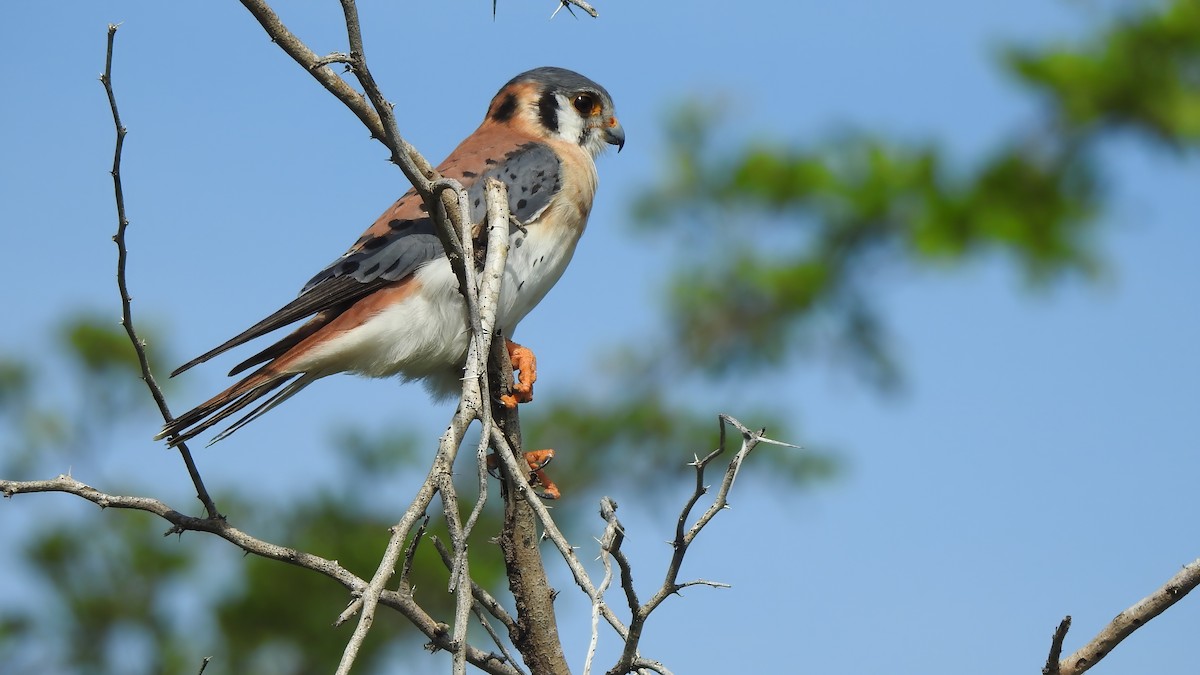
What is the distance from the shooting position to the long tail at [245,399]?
102 inches

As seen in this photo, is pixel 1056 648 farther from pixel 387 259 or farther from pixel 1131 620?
pixel 387 259

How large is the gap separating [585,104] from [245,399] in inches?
65.5

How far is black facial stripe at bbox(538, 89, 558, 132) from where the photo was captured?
3893 mm

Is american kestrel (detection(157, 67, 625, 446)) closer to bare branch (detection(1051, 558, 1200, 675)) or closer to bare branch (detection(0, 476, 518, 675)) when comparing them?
bare branch (detection(0, 476, 518, 675))

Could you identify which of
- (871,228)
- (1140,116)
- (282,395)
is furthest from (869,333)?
(282,395)

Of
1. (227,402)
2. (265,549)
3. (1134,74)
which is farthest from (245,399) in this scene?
(1134,74)

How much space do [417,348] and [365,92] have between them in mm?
1405

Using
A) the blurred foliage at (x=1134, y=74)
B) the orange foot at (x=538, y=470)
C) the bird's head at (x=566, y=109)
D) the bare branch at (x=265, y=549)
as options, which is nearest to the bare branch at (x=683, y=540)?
the bare branch at (x=265, y=549)

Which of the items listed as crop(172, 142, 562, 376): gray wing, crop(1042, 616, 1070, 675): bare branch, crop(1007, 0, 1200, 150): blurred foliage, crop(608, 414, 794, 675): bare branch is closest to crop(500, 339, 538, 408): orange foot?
crop(172, 142, 562, 376): gray wing

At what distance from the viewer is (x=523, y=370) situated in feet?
8.96

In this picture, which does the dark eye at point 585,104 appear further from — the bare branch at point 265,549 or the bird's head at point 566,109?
the bare branch at point 265,549

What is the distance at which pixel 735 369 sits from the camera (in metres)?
7.50

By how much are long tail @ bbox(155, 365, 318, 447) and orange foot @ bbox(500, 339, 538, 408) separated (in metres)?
0.58

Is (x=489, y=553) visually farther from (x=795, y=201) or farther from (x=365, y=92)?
(x=365, y=92)
